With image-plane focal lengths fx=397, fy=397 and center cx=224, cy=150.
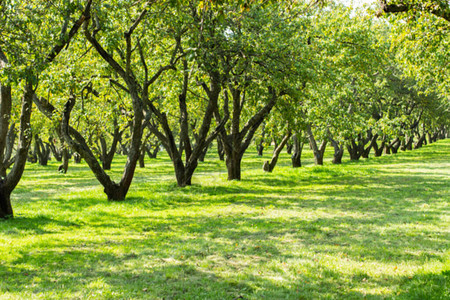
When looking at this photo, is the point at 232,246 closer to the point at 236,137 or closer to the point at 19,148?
the point at 19,148

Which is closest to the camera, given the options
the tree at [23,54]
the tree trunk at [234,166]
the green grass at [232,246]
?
the green grass at [232,246]

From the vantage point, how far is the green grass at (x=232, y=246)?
639cm

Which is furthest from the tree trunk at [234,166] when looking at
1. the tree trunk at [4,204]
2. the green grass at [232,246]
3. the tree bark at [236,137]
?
the tree trunk at [4,204]

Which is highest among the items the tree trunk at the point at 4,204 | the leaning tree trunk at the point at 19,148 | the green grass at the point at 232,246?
the leaning tree trunk at the point at 19,148

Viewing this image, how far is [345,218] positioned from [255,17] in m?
9.79

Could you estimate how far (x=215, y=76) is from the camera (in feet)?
55.7

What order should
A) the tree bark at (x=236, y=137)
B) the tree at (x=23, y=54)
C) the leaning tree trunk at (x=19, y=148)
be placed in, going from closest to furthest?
the tree at (x=23, y=54) < the leaning tree trunk at (x=19, y=148) < the tree bark at (x=236, y=137)

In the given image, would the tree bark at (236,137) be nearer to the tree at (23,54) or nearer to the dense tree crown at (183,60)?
the dense tree crown at (183,60)

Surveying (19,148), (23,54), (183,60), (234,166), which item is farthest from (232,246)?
(234,166)

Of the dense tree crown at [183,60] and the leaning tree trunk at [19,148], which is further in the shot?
the leaning tree trunk at [19,148]

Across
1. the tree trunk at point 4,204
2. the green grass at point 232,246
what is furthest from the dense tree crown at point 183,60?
the green grass at point 232,246

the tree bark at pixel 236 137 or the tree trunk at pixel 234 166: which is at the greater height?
the tree bark at pixel 236 137

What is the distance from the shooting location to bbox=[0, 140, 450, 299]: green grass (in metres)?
6.39

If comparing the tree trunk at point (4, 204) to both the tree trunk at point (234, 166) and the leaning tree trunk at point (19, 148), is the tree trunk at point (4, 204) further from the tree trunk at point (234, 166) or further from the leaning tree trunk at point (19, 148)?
the tree trunk at point (234, 166)
